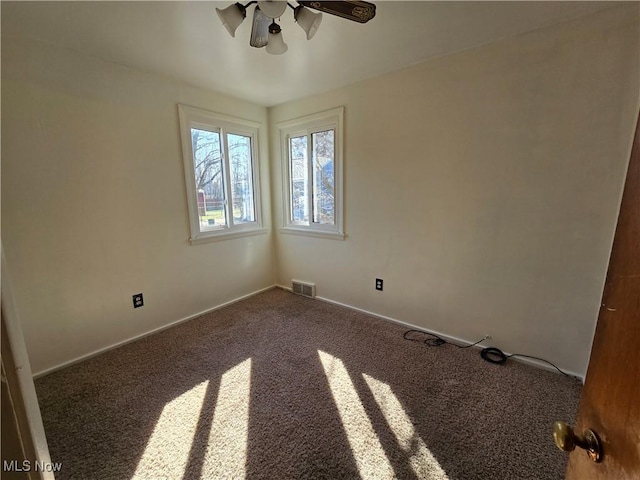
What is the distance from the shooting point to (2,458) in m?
0.43

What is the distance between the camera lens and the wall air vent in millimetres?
3396

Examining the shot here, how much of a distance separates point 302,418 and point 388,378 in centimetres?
67

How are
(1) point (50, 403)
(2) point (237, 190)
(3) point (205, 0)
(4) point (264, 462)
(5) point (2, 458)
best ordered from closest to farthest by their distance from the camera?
1. (5) point (2, 458)
2. (4) point (264, 462)
3. (3) point (205, 0)
4. (1) point (50, 403)
5. (2) point (237, 190)

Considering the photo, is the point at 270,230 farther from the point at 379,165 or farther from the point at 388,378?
the point at 388,378

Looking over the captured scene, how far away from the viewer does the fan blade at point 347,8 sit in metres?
1.23

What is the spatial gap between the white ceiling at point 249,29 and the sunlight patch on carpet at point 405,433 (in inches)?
91.6

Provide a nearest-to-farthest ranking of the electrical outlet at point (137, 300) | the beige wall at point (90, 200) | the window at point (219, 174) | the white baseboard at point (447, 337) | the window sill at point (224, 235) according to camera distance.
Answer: the beige wall at point (90, 200) < the white baseboard at point (447, 337) < the electrical outlet at point (137, 300) < the window at point (219, 174) < the window sill at point (224, 235)

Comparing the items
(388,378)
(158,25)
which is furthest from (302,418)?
(158,25)

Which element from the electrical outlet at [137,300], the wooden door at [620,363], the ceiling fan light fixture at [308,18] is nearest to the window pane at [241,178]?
the electrical outlet at [137,300]

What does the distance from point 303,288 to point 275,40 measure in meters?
2.57

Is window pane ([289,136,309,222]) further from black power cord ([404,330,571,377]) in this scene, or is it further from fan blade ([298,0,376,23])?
fan blade ([298,0,376,23])

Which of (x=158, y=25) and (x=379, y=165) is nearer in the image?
(x=158, y=25)
